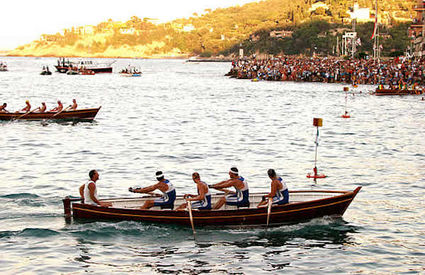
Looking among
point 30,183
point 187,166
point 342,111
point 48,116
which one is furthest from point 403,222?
point 342,111

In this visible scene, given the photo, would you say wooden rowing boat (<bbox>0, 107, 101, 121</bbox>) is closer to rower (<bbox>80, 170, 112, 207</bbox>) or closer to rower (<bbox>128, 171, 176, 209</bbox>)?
rower (<bbox>80, 170, 112, 207</bbox>)

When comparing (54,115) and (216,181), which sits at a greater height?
(54,115)

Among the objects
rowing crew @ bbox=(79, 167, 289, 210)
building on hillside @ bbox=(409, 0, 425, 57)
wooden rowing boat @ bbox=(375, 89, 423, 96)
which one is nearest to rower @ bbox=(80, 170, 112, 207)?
rowing crew @ bbox=(79, 167, 289, 210)

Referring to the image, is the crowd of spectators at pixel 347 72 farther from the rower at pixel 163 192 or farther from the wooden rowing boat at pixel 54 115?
the rower at pixel 163 192

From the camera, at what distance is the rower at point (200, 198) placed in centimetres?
2020

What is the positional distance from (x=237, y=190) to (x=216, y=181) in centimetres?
764

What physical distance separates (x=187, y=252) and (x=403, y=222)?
27.5ft

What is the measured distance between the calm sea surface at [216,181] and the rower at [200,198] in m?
0.79

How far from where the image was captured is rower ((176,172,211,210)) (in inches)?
795

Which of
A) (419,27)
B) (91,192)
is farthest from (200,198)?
(419,27)

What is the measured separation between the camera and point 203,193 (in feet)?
66.8

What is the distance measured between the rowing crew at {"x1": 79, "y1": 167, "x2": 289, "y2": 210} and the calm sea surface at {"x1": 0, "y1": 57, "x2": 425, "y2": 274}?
83 cm

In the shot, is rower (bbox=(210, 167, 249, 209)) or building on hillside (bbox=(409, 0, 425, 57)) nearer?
rower (bbox=(210, 167, 249, 209))

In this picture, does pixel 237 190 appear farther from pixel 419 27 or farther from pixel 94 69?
pixel 94 69
